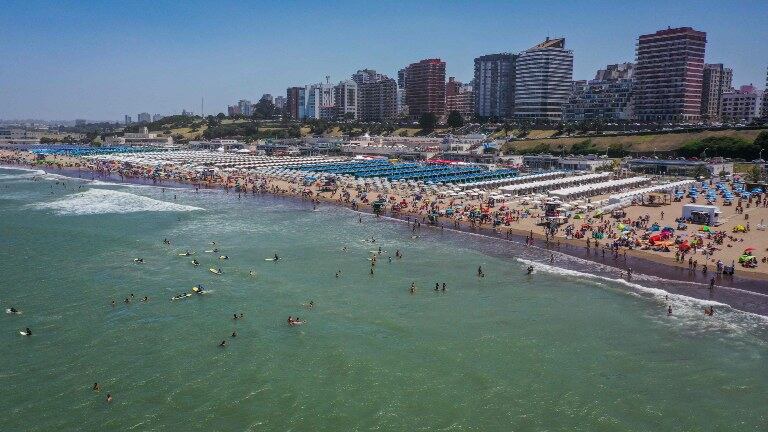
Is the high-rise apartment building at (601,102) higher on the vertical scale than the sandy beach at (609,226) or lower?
higher

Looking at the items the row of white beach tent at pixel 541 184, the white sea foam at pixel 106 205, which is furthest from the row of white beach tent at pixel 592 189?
the white sea foam at pixel 106 205

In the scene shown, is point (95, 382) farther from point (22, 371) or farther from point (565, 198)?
point (565, 198)

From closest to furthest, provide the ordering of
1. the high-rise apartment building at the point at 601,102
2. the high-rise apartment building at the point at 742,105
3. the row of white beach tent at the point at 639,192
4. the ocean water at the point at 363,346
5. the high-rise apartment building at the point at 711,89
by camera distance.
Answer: the ocean water at the point at 363,346 → the row of white beach tent at the point at 639,192 → the high-rise apartment building at the point at 601,102 → the high-rise apartment building at the point at 742,105 → the high-rise apartment building at the point at 711,89

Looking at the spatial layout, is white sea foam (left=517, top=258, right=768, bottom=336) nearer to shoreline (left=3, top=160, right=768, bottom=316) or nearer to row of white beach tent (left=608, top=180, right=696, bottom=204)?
shoreline (left=3, top=160, right=768, bottom=316)

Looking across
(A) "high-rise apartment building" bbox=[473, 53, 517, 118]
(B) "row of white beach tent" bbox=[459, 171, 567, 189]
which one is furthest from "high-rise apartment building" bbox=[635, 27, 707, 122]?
(B) "row of white beach tent" bbox=[459, 171, 567, 189]

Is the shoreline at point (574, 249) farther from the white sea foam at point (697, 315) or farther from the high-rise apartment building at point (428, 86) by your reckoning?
the high-rise apartment building at point (428, 86)

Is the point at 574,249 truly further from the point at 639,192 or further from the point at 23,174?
the point at 23,174
